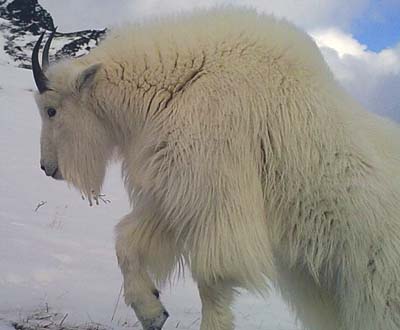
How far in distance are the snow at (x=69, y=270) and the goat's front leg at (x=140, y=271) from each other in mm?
731

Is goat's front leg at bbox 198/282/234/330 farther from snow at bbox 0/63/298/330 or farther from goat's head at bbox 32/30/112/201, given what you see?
goat's head at bbox 32/30/112/201

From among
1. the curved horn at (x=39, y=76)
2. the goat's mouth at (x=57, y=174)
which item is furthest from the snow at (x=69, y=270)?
the curved horn at (x=39, y=76)

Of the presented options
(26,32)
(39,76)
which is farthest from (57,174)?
(26,32)

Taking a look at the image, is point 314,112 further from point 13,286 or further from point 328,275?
point 13,286

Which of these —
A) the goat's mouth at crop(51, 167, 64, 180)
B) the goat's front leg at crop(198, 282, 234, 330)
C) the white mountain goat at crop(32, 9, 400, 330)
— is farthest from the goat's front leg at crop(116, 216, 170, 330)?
the goat's mouth at crop(51, 167, 64, 180)

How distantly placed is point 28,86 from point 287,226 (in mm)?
21971

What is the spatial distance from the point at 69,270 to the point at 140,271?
2.03 m

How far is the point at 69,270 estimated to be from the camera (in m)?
5.87

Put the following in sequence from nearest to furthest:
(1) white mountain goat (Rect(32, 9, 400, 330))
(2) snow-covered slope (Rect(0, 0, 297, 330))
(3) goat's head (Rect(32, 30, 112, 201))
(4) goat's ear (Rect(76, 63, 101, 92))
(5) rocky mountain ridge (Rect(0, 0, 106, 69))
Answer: (1) white mountain goat (Rect(32, 9, 400, 330)), (4) goat's ear (Rect(76, 63, 101, 92)), (3) goat's head (Rect(32, 30, 112, 201)), (2) snow-covered slope (Rect(0, 0, 297, 330)), (5) rocky mountain ridge (Rect(0, 0, 106, 69))

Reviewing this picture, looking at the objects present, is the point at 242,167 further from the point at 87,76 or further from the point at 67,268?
the point at 67,268

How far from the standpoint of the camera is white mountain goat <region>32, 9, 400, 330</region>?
369cm

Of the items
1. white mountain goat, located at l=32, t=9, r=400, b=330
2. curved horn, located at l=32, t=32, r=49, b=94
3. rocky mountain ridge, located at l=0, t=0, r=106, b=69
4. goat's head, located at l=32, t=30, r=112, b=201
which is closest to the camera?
white mountain goat, located at l=32, t=9, r=400, b=330

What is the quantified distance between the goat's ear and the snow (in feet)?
5.40

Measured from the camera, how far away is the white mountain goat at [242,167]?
3.69 m
